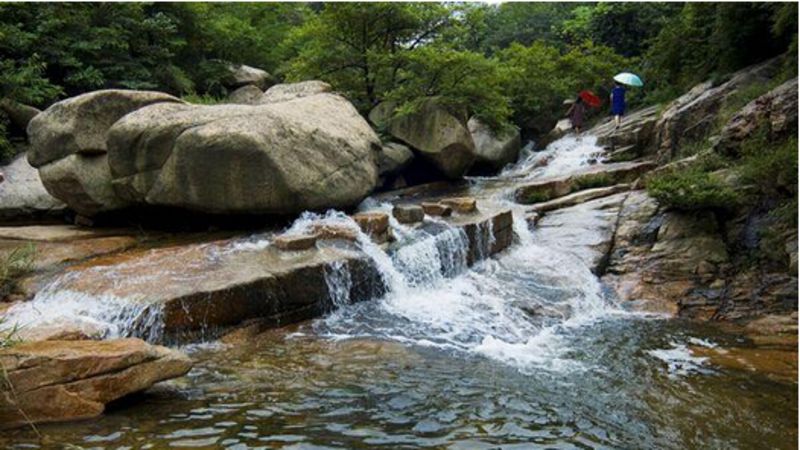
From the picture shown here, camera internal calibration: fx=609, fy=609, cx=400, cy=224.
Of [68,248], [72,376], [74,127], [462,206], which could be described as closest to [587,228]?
[462,206]

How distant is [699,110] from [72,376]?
13716 millimetres

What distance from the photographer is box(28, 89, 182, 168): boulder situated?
10.4m

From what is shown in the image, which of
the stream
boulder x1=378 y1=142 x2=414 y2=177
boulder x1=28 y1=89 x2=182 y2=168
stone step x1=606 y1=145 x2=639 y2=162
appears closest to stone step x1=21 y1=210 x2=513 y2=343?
the stream

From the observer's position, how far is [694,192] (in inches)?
376

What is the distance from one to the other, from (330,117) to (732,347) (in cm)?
721

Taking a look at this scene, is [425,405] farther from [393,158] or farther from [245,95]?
[245,95]

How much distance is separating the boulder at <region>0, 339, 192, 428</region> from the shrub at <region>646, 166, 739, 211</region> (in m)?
7.90

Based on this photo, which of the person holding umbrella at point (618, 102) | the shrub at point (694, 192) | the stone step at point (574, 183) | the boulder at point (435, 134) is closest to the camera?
Answer: the shrub at point (694, 192)

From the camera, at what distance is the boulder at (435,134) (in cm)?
1539

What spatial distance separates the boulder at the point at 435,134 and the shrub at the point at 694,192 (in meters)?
6.16

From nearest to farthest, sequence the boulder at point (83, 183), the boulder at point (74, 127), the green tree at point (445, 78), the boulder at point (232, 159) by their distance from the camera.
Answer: the boulder at point (232, 159), the boulder at point (83, 183), the boulder at point (74, 127), the green tree at point (445, 78)

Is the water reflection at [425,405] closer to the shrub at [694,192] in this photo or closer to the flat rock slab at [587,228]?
the flat rock slab at [587,228]

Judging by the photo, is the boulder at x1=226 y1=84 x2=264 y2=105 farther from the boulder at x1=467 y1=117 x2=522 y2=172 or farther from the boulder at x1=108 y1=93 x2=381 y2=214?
the boulder at x1=108 y1=93 x2=381 y2=214

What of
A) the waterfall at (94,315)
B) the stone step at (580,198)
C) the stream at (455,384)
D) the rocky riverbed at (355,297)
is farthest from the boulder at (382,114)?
the waterfall at (94,315)
